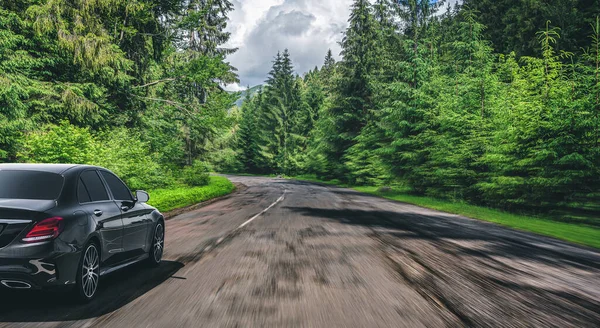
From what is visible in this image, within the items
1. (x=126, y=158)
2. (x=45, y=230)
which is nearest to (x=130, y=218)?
(x=45, y=230)

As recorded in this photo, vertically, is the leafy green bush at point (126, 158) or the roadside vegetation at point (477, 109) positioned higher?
the roadside vegetation at point (477, 109)

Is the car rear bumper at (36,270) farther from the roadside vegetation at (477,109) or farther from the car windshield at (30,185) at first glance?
the roadside vegetation at (477,109)

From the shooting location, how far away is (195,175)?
3102cm

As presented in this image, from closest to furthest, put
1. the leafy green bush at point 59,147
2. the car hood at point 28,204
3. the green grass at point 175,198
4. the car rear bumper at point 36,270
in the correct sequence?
the car rear bumper at point 36,270
the car hood at point 28,204
the leafy green bush at point 59,147
the green grass at point 175,198

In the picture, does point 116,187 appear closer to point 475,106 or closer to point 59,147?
point 59,147

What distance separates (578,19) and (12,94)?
40850 mm

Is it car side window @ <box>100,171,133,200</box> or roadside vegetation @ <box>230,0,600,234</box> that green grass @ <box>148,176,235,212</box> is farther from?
roadside vegetation @ <box>230,0,600,234</box>

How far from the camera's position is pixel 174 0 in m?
24.1

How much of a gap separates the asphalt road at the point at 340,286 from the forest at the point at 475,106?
8365 millimetres

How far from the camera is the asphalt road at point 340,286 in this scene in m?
4.31

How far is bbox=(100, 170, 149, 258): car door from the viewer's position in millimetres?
5992

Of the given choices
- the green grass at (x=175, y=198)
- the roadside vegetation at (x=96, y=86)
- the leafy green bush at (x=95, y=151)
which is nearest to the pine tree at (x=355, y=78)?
the roadside vegetation at (x=96, y=86)

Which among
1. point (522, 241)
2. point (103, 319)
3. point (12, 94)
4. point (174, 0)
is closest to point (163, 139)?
point (174, 0)

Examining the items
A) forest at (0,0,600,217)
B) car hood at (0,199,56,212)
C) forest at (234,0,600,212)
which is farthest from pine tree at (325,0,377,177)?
car hood at (0,199,56,212)
